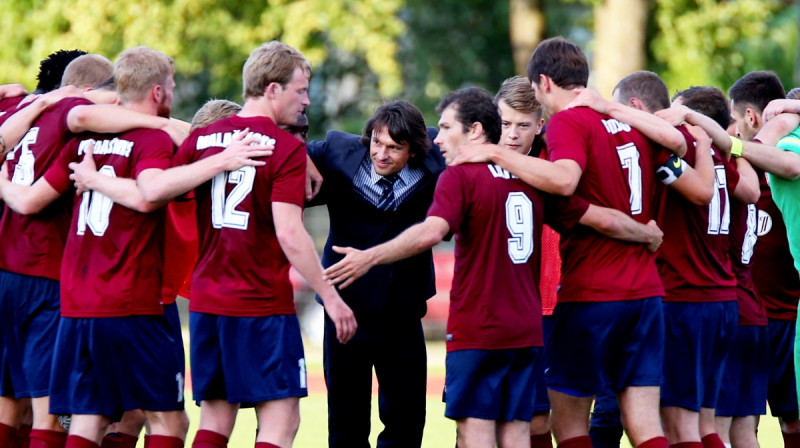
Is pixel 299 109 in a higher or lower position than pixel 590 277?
higher

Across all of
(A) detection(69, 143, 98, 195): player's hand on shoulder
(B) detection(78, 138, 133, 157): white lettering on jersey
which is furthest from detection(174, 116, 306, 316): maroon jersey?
(A) detection(69, 143, 98, 195): player's hand on shoulder

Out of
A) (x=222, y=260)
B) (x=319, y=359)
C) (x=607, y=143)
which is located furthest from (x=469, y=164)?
(x=319, y=359)

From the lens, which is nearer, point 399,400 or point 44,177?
point 44,177

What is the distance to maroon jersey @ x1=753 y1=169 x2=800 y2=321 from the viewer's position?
7703 millimetres

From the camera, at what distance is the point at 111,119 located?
20.2 ft

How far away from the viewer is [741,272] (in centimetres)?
722

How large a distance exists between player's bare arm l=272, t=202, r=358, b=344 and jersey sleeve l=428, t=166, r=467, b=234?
2.12ft

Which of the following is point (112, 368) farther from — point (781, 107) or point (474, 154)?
point (781, 107)

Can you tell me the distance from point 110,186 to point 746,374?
13.0ft

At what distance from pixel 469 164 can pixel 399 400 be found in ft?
6.35

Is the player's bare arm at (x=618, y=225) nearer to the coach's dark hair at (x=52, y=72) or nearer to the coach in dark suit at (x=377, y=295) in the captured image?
the coach in dark suit at (x=377, y=295)

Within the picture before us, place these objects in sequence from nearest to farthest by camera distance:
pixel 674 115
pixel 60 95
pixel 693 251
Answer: pixel 674 115 → pixel 693 251 → pixel 60 95

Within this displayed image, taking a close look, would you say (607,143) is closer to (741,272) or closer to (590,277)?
(590,277)

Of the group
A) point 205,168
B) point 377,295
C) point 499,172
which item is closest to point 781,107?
point 499,172
